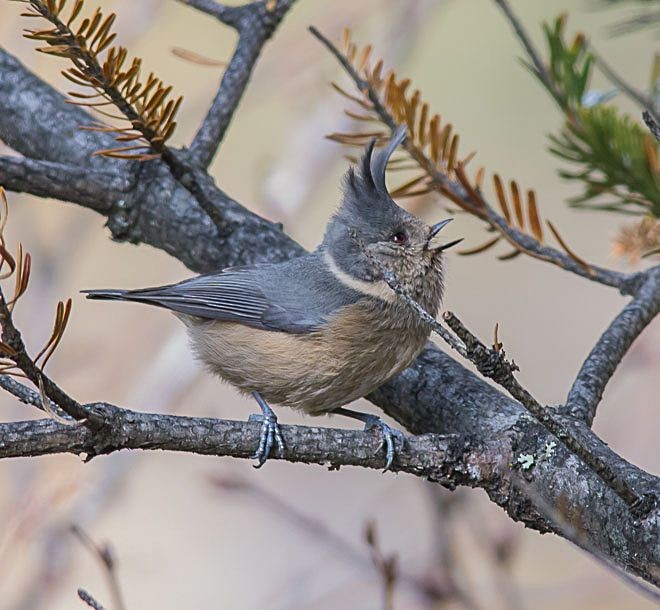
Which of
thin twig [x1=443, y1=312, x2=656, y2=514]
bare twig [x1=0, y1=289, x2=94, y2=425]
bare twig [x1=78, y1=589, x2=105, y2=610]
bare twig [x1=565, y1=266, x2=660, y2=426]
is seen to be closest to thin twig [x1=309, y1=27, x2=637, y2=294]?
bare twig [x1=565, y1=266, x2=660, y2=426]

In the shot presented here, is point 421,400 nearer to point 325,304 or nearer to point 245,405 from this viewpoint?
point 325,304

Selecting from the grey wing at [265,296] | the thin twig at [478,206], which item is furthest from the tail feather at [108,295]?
the thin twig at [478,206]

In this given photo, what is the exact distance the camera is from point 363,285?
7.49ft

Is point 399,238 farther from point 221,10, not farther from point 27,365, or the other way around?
point 27,365

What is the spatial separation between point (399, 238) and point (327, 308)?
28 cm

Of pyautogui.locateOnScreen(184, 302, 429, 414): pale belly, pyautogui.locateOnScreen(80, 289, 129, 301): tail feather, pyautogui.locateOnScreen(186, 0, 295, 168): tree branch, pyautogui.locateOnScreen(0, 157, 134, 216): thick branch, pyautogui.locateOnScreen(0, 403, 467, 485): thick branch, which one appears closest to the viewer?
pyautogui.locateOnScreen(0, 403, 467, 485): thick branch

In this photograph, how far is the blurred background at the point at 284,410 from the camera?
2.51 metres

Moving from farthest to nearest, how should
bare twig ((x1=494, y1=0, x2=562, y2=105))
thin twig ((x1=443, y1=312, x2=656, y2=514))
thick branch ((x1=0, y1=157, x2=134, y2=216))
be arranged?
thick branch ((x1=0, y1=157, x2=134, y2=216)), bare twig ((x1=494, y1=0, x2=562, y2=105)), thin twig ((x1=443, y1=312, x2=656, y2=514))

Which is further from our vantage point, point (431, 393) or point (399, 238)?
point (399, 238)

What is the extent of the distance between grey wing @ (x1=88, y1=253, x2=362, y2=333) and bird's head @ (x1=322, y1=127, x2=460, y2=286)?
2.9 inches

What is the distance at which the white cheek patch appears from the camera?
2213mm

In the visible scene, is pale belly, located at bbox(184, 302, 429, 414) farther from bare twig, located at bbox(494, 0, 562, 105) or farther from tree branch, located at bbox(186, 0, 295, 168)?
bare twig, located at bbox(494, 0, 562, 105)

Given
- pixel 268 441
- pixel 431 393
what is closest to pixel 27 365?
pixel 268 441

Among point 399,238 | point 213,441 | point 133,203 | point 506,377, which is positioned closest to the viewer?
point 506,377
